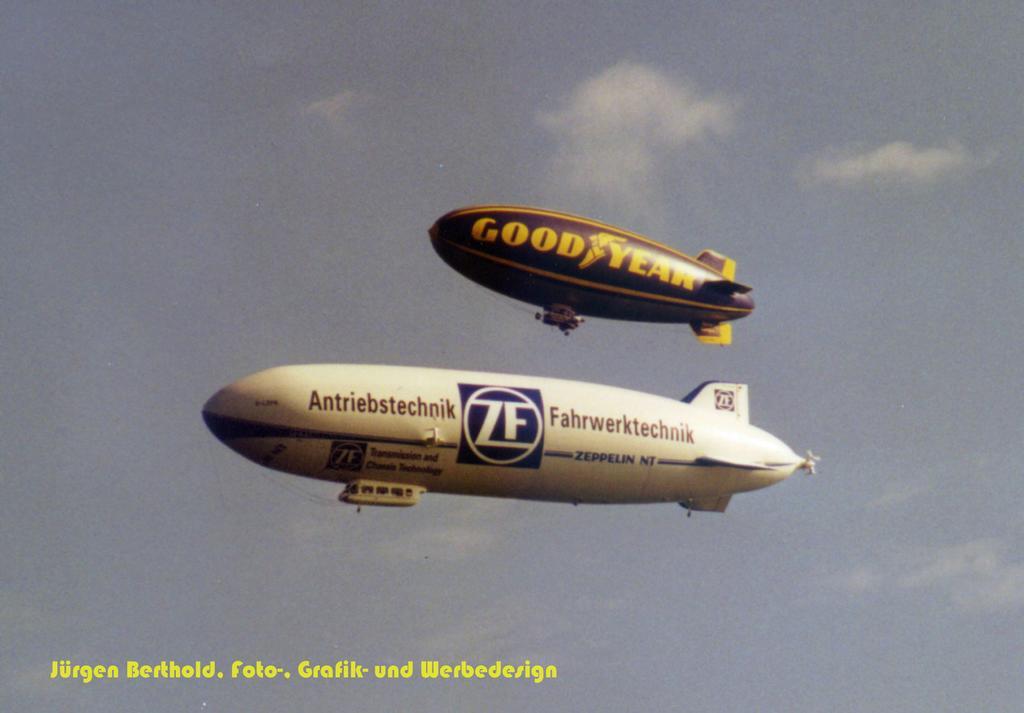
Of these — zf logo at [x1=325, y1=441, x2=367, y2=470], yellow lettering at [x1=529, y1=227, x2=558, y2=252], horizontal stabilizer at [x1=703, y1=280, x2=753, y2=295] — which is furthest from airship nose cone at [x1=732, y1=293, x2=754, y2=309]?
zf logo at [x1=325, y1=441, x2=367, y2=470]

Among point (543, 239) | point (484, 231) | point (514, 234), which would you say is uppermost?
point (484, 231)

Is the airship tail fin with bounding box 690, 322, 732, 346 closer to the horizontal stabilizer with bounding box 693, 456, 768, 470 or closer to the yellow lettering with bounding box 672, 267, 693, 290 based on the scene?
the yellow lettering with bounding box 672, 267, 693, 290

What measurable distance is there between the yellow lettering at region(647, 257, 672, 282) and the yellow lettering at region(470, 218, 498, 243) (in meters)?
5.73

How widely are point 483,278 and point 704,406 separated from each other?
9660 mm

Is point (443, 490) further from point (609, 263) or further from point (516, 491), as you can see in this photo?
point (609, 263)

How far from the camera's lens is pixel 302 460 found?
40156 mm

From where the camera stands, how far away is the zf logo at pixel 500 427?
135 feet

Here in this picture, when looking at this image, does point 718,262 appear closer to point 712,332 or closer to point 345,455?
point 712,332

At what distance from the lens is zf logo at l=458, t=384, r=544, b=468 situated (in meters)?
→ 41.1

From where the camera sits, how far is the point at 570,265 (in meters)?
45.4

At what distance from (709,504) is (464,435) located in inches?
439

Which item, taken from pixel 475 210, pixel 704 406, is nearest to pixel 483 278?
pixel 475 210

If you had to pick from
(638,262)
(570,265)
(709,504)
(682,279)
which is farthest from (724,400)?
(570,265)

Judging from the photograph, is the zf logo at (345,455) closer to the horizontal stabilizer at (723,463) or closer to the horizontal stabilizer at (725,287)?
the horizontal stabilizer at (723,463)
